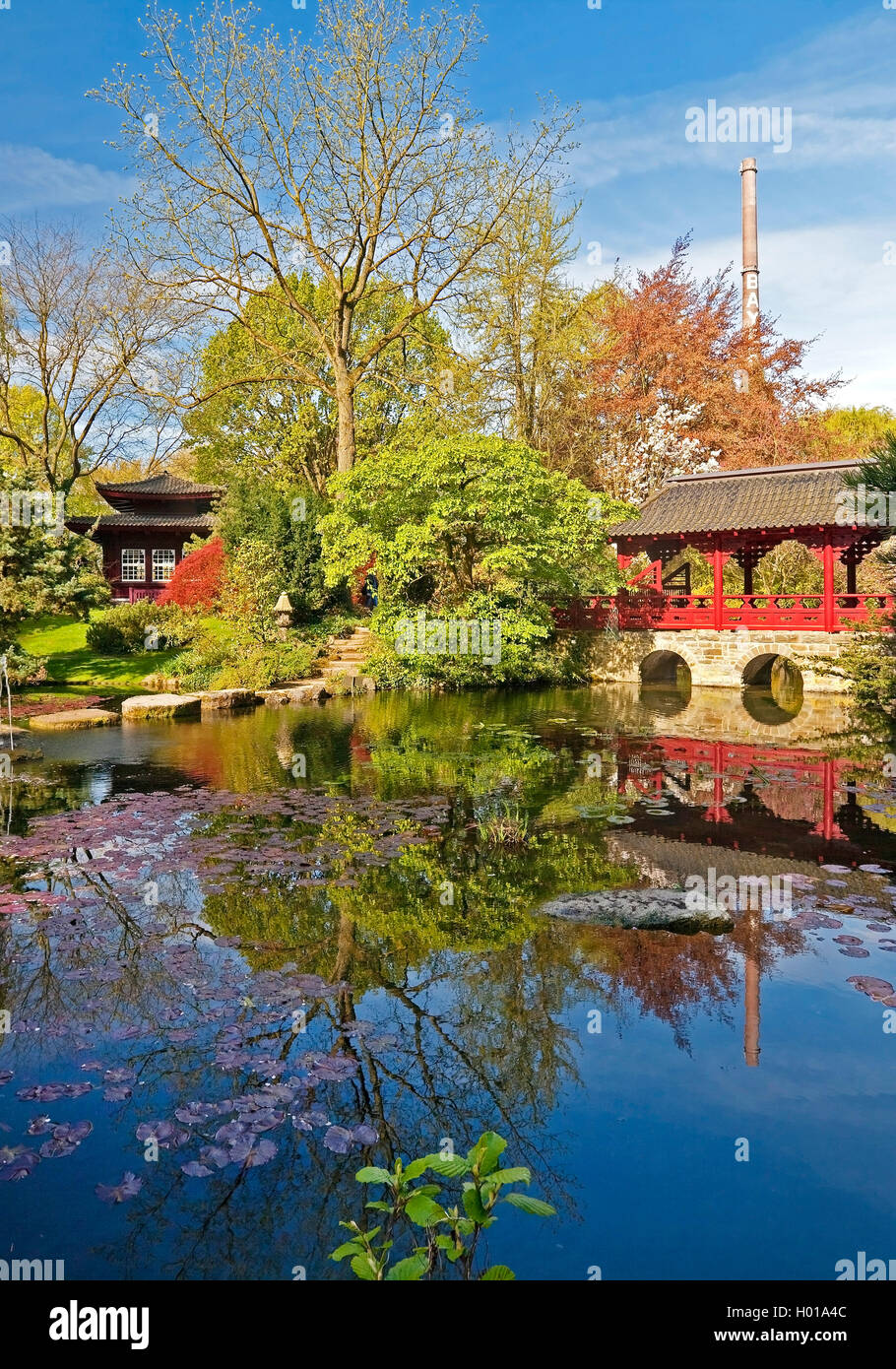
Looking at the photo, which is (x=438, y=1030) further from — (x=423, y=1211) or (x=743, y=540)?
(x=743, y=540)

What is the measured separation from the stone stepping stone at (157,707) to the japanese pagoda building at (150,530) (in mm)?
18457

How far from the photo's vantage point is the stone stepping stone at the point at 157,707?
18.0m

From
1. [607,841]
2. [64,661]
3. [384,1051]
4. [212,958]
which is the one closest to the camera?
[384,1051]

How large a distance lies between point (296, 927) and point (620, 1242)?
3499 mm

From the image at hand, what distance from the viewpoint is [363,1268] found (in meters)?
3.02

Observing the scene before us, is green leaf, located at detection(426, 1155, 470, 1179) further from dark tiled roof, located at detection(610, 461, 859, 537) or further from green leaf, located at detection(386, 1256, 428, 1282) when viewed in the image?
dark tiled roof, located at detection(610, 461, 859, 537)

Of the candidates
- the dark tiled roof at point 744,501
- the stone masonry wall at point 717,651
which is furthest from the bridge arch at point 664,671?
the dark tiled roof at point 744,501

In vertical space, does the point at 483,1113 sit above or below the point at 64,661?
below

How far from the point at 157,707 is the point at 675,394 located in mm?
22915

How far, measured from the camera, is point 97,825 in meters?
9.16
